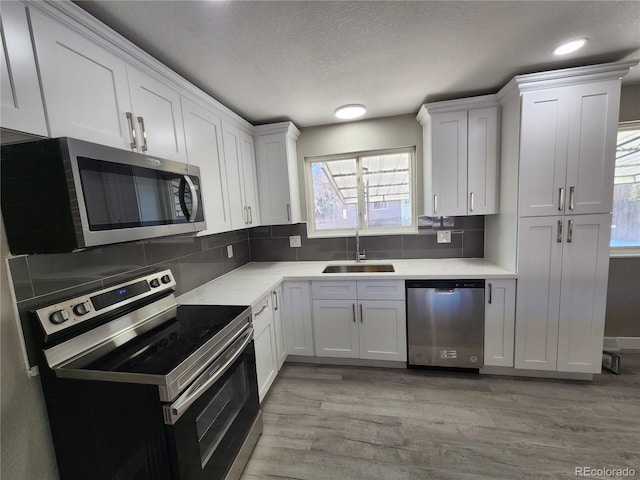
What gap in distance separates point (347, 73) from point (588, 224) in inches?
81.8

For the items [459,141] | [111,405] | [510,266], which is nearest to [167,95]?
[111,405]

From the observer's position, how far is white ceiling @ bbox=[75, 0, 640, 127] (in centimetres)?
123

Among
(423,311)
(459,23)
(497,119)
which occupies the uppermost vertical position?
(459,23)

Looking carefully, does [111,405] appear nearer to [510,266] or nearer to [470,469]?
[470,469]

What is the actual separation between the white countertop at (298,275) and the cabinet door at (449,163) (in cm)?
51

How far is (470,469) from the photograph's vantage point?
147 centimetres

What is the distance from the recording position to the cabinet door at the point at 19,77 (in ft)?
2.74

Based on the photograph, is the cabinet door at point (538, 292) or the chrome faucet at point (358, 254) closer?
the cabinet door at point (538, 292)

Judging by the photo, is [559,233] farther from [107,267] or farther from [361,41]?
[107,267]

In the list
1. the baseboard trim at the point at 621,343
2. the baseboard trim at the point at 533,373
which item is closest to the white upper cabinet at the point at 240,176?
the baseboard trim at the point at 533,373

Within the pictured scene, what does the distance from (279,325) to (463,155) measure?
222 cm

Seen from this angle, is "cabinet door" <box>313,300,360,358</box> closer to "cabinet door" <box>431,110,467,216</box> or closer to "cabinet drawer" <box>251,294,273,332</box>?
"cabinet drawer" <box>251,294,273,332</box>

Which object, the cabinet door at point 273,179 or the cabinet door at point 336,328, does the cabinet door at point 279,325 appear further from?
the cabinet door at point 273,179

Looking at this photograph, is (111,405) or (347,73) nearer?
(111,405)
